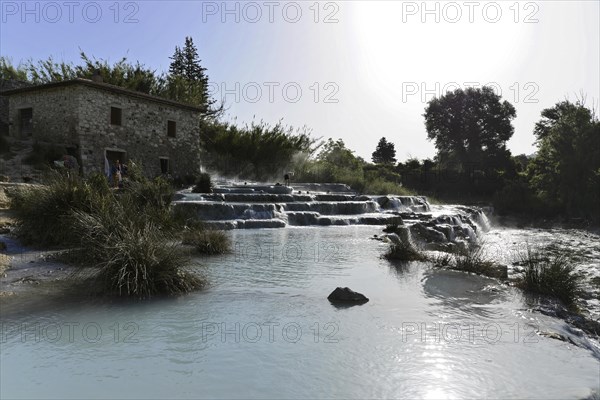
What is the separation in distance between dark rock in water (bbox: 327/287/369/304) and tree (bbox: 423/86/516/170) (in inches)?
1394

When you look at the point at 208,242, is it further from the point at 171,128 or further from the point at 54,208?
the point at 171,128

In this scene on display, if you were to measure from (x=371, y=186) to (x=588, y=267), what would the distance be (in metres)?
13.8

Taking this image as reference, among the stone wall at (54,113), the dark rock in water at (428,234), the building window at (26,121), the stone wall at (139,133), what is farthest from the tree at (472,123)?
the building window at (26,121)

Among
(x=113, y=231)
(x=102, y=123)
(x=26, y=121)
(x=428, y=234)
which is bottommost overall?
(x=428, y=234)

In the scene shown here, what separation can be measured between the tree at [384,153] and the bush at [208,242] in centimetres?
5049

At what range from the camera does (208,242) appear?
28.3 feet

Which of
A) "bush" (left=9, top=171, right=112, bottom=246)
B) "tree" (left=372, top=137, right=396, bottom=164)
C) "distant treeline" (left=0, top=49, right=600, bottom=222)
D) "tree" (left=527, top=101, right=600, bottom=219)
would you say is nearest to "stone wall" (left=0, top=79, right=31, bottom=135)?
"distant treeline" (left=0, top=49, right=600, bottom=222)

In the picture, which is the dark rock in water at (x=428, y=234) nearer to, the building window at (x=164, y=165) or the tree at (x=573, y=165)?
the tree at (x=573, y=165)

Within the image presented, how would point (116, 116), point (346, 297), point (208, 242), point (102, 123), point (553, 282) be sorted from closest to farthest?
point (346, 297)
point (553, 282)
point (208, 242)
point (102, 123)
point (116, 116)

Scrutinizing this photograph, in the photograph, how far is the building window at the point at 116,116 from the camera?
18.6 metres

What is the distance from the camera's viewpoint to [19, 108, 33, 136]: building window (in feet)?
63.8

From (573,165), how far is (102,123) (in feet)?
68.7

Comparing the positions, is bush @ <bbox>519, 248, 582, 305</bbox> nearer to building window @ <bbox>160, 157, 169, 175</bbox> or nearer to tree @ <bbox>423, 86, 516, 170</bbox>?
building window @ <bbox>160, 157, 169, 175</bbox>

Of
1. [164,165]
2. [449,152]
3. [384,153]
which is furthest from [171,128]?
[384,153]
